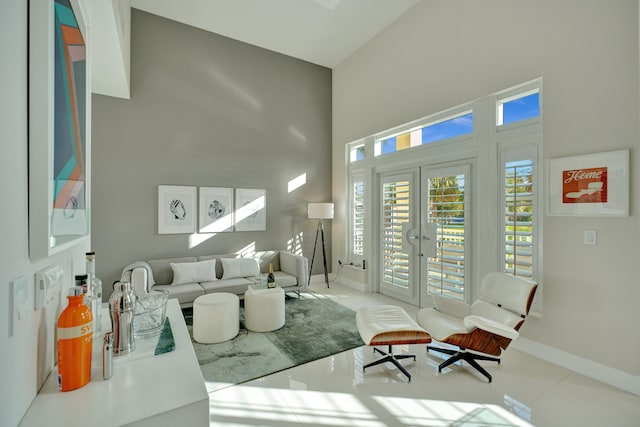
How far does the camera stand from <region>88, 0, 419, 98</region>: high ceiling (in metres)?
4.19

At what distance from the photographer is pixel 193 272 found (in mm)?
4305

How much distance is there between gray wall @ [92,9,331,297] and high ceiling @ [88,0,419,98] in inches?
9.0

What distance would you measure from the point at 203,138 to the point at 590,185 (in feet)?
16.0

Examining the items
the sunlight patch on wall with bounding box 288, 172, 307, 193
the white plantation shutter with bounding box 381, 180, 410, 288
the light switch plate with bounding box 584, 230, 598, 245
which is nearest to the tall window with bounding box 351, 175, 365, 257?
the white plantation shutter with bounding box 381, 180, 410, 288

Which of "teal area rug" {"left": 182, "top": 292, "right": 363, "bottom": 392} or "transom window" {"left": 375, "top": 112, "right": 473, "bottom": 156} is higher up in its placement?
"transom window" {"left": 375, "top": 112, "right": 473, "bottom": 156}

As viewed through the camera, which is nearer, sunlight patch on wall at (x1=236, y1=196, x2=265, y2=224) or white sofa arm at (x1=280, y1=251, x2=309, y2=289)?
white sofa arm at (x1=280, y1=251, x2=309, y2=289)

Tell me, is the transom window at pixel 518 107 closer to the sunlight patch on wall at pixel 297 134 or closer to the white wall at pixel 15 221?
the sunlight patch on wall at pixel 297 134

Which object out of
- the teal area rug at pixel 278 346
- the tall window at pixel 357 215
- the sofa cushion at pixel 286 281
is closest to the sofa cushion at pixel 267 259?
the sofa cushion at pixel 286 281

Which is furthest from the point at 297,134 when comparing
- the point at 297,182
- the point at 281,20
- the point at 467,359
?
the point at 467,359

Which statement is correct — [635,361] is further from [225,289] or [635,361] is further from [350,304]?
[225,289]

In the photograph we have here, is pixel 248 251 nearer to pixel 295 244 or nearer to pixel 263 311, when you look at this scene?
pixel 295 244

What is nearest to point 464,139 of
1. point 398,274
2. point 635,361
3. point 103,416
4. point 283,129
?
point 398,274

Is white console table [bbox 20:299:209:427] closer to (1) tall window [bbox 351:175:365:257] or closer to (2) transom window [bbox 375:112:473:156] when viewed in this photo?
(2) transom window [bbox 375:112:473:156]

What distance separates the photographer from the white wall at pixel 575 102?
2.39 m
